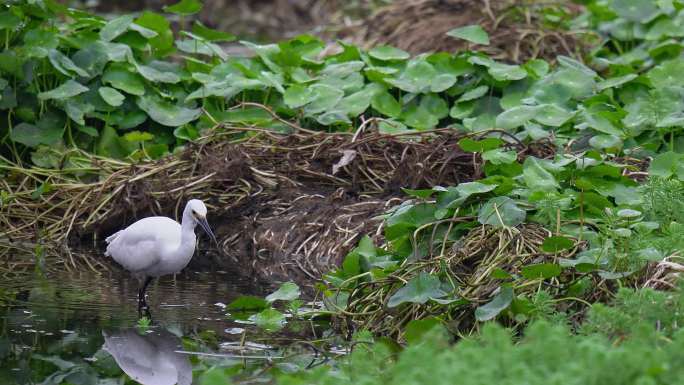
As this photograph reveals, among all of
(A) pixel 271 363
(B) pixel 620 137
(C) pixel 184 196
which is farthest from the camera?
(C) pixel 184 196

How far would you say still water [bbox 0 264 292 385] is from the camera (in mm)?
4801

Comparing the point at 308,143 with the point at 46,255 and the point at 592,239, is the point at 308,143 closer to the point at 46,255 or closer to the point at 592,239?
the point at 46,255

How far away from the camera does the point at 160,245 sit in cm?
590

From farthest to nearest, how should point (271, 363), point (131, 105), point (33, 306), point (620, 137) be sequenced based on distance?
1. point (131, 105)
2. point (620, 137)
3. point (33, 306)
4. point (271, 363)

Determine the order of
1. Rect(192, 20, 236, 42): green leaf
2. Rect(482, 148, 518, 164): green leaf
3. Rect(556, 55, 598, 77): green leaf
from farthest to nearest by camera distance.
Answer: Rect(192, 20, 236, 42): green leaf → Rect(556, 55, 598, 77): green leaf → Rect(482, 148, 518, 164): green leaf

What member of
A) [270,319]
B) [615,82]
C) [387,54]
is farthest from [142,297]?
[615,82]

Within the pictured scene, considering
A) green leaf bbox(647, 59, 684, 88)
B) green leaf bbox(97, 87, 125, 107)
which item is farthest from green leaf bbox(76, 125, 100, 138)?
green leaf bbox(647, 59, 684, 88)

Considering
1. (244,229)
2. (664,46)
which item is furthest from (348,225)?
(664,46)

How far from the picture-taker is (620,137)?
6.84 meters

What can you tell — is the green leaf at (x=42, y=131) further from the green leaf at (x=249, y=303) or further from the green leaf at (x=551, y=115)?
the green leaf at (x=551, y=115)

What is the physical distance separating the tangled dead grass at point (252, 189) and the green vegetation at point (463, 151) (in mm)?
125

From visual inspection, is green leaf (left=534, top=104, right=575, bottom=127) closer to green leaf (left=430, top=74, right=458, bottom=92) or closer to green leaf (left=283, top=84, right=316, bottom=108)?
green leaf (left=430, top=74, right=458, bottom=92)

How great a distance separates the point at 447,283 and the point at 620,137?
2.16 metres

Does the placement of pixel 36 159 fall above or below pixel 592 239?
below
